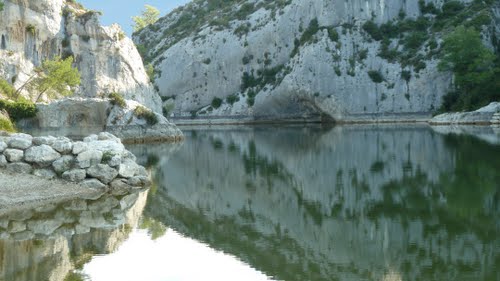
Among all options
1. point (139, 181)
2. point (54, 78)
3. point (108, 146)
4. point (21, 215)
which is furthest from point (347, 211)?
point (54, 78)

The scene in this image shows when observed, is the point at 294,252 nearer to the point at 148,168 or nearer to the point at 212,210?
the point at 212,210

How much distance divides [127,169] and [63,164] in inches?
112

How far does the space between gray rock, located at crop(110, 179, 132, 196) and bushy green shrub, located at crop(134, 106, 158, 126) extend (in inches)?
1278

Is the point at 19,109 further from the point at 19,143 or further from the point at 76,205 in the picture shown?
the point at 76,205

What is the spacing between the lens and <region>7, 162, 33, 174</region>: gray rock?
77.2 feet

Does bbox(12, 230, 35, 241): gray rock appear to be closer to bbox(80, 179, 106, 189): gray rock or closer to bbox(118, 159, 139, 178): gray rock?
bbox(80, 179, 106, 189): gray rock

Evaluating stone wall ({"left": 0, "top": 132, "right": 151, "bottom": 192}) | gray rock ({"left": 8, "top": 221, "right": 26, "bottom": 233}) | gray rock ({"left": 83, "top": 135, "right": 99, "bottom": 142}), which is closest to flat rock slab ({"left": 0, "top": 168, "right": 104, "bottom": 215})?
stone wall ({"left": 0, "top": 132, "right": 151, "bottom": 192})

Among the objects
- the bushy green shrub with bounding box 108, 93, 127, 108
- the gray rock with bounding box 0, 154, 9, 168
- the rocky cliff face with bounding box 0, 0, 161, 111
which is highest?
the rocky cliff face with bounding box 0, 0, 161, 111

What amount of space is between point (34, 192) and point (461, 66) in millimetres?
72465

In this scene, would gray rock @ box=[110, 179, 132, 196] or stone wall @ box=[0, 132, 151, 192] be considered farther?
gray rock @ box=[110, 179, 132, 196]

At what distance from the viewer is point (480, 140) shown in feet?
143

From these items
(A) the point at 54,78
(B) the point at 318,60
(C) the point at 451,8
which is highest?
(C) the point at 451,8

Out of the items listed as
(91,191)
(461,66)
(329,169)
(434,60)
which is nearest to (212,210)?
(91,191)

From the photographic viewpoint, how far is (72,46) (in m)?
65.3
